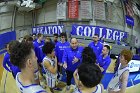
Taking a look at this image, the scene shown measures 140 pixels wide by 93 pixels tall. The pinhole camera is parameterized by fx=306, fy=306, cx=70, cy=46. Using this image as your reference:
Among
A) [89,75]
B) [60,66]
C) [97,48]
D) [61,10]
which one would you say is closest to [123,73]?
[97,48]

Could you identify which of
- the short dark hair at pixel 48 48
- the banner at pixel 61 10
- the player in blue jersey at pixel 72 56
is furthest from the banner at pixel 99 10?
the short dark hair at pixel 48 48

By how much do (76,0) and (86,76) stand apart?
634 inches

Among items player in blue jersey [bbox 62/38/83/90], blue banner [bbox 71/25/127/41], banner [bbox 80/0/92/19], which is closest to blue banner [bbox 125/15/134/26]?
blue banner [bbox 71/25/127/41]

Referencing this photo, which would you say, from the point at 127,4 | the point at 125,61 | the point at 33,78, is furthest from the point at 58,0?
the point at 33,78

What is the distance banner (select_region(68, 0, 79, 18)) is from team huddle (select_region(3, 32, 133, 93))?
8.76 metres

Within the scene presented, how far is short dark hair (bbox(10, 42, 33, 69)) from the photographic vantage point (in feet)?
9.84

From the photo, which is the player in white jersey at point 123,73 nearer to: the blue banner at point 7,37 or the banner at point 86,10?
the banner at point 86,10

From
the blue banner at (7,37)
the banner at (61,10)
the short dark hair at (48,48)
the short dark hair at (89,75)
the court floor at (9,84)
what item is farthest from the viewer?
the blue banner at (7,37)

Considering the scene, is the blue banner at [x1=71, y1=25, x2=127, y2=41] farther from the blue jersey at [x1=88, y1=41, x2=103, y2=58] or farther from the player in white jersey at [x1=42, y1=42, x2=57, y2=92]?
the player in white jersey at [x1=42, y1=42, x2=57, y2=92]

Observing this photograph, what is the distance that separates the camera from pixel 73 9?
18.7 m

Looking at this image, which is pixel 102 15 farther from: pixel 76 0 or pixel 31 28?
pixel 31 28

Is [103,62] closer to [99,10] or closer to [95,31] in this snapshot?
[95,31]

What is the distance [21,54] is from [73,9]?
52.1 feet

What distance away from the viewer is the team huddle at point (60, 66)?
2924mm
